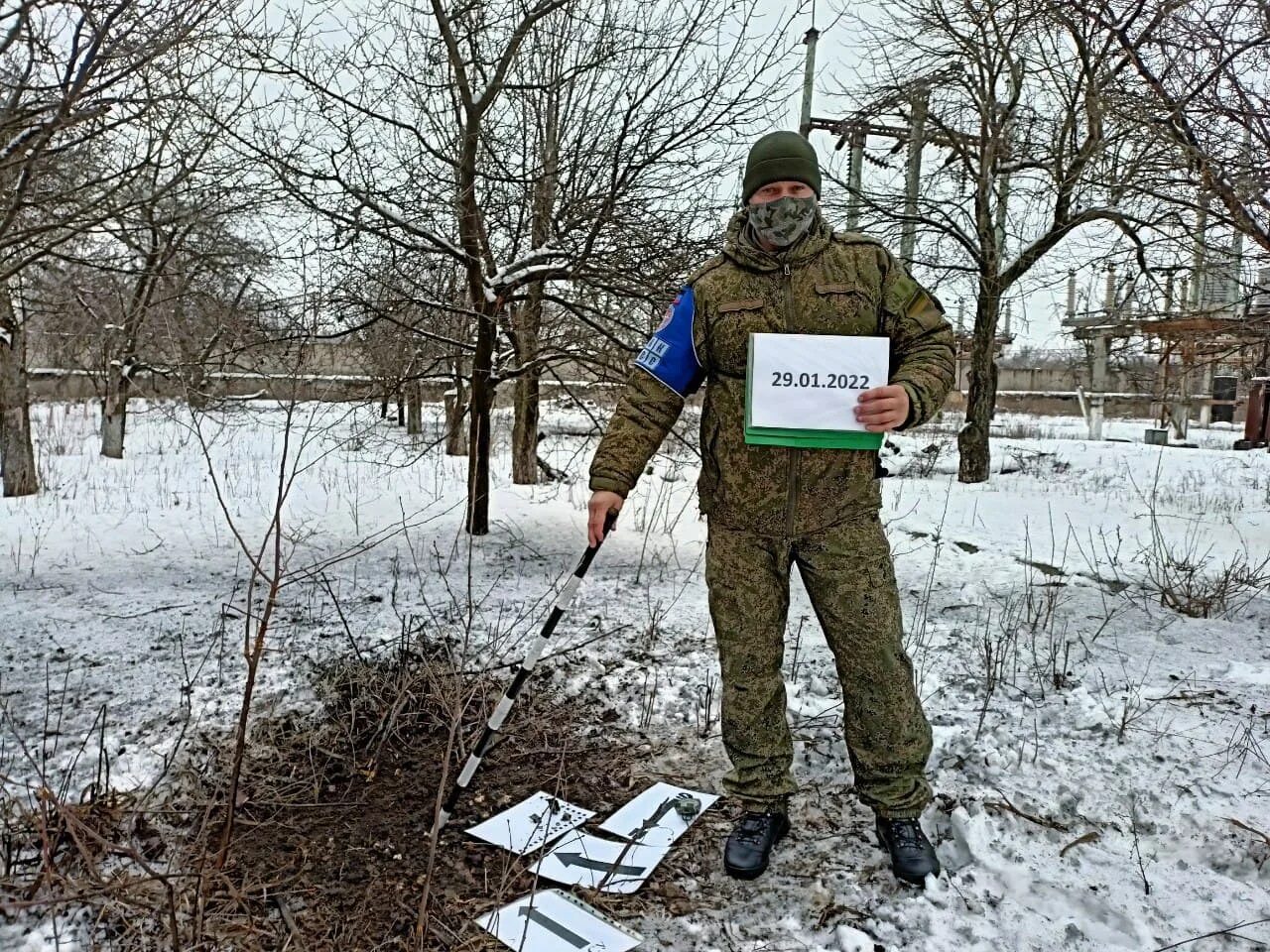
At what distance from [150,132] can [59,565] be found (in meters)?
3.02

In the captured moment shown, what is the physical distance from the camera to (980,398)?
34.2ft

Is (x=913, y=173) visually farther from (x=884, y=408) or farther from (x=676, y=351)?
(x=884, y=408)

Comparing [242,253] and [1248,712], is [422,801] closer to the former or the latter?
[1248,712]

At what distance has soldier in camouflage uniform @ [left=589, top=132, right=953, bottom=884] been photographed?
2289mm

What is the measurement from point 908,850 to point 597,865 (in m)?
0.91

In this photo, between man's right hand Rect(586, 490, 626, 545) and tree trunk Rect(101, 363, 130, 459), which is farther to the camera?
tree trunk Rect(101, 363, 130, 459)

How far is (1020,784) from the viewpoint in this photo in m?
2.75

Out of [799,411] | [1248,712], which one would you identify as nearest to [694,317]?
[799,411]

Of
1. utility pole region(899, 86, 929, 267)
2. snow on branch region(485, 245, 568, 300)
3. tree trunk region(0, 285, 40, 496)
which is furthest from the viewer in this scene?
utility pole region(899, 86, 929, 267)

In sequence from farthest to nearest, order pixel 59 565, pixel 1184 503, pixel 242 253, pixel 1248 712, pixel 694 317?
pixel 1184 503 < pixel 242 253 < pixel 59 565 < pixel 1248 712 < pixel 694 317

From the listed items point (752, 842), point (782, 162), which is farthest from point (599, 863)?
point (782, 162)

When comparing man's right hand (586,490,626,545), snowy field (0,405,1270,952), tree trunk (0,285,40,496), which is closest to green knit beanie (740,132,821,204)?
man's right hand (586,490,626,545)

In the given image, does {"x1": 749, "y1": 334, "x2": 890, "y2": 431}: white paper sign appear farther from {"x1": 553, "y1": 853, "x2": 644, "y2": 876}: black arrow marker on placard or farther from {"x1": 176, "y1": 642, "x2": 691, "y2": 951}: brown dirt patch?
{"x1": 553, "y1": 853, "x2": 644, "y2": 876}: black arrow marker on placard

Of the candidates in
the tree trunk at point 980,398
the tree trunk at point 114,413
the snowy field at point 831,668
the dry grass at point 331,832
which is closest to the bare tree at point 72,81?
the snowy field at point 831,668
